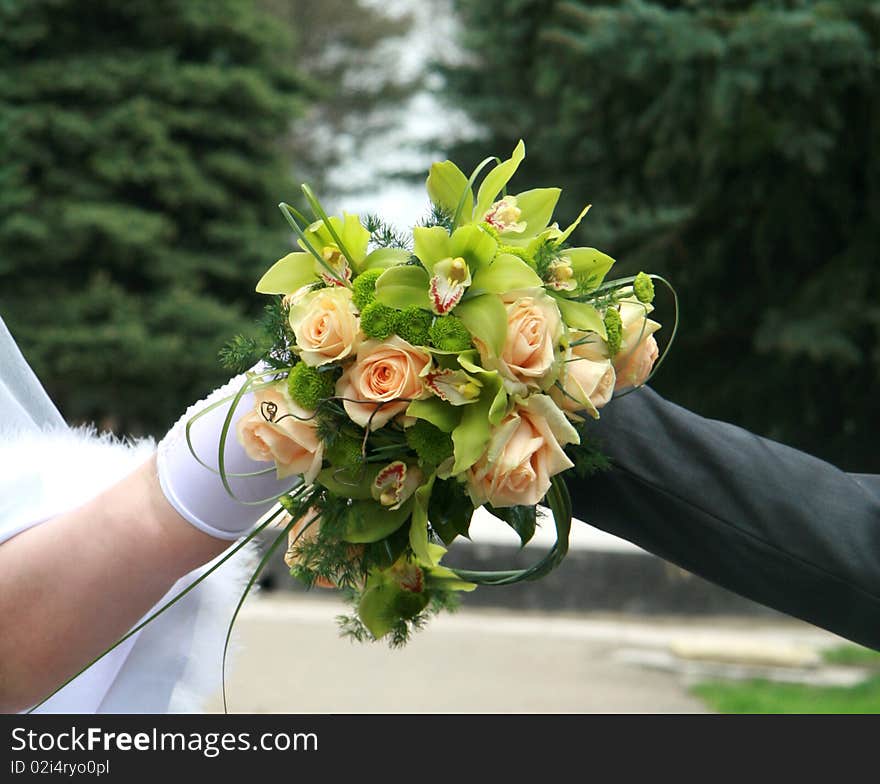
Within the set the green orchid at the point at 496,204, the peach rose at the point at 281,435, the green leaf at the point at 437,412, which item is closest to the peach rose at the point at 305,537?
the peach rose at the point at 281,435

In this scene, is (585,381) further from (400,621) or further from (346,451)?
(400,621)

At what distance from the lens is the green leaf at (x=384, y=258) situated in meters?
1.39

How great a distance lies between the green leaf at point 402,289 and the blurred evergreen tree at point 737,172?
499 centimetres

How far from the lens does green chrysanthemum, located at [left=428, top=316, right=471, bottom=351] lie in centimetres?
132

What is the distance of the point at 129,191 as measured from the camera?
1145cm

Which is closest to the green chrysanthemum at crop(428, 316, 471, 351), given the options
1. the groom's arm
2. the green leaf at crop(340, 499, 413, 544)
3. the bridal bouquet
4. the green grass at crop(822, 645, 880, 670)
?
the bridal bouquet

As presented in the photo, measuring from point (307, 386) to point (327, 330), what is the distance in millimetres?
72

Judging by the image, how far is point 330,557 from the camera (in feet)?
4.70

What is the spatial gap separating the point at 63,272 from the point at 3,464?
10016 millimetres

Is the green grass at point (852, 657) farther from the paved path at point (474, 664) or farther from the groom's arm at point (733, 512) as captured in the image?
the groom's arm at point (733, 512)

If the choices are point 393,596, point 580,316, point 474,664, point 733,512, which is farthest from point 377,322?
point 474,664

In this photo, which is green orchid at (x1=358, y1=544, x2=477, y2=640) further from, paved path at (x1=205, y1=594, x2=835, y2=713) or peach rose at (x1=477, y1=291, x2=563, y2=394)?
paved path at (x1=205, y1=594, x2=835, y2=713)

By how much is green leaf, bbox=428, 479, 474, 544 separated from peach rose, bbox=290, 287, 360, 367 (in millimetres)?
226

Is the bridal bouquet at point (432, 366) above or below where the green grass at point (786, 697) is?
above
